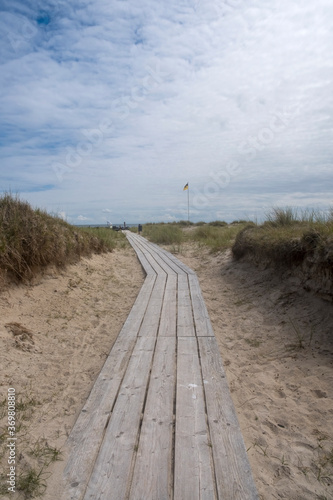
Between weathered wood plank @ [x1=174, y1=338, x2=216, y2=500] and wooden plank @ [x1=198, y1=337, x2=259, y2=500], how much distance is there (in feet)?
0.17

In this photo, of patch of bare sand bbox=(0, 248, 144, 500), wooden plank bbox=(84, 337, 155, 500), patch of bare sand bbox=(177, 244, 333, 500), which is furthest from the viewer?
patch of bare sand bbox=(0, 248, 144, 500)

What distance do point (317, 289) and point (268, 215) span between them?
4653 millimetres

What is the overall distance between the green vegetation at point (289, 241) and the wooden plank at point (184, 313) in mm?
1813

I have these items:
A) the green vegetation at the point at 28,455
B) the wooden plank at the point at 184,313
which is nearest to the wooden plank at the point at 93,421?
the green vegetation at the point at 28,455

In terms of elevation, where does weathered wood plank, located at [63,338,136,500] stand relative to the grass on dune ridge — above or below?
below

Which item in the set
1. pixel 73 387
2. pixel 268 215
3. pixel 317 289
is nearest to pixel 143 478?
pixel 73 387

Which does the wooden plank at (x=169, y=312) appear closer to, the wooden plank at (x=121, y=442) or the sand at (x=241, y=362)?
the sand at (x=241, y=362)

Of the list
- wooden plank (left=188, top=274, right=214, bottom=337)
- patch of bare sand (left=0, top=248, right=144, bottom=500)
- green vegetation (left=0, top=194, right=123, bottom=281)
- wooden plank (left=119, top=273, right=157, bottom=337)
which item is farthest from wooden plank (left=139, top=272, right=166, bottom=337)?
green vegetation (left=0, top=194, right=123, bottom=281)

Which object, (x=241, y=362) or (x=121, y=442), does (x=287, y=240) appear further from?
(x=121, y=442)

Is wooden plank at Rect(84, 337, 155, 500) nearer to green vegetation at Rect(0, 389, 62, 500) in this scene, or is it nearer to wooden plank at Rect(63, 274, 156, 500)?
wooden plank at Rect(63, 274, 156, 500)

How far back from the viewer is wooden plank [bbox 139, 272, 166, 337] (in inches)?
164

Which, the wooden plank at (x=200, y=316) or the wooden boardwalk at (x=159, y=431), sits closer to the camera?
the wooden boardwalk at (x=159, y=431)

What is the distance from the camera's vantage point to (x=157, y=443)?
2117 mm

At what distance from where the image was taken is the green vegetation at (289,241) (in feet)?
15.3
